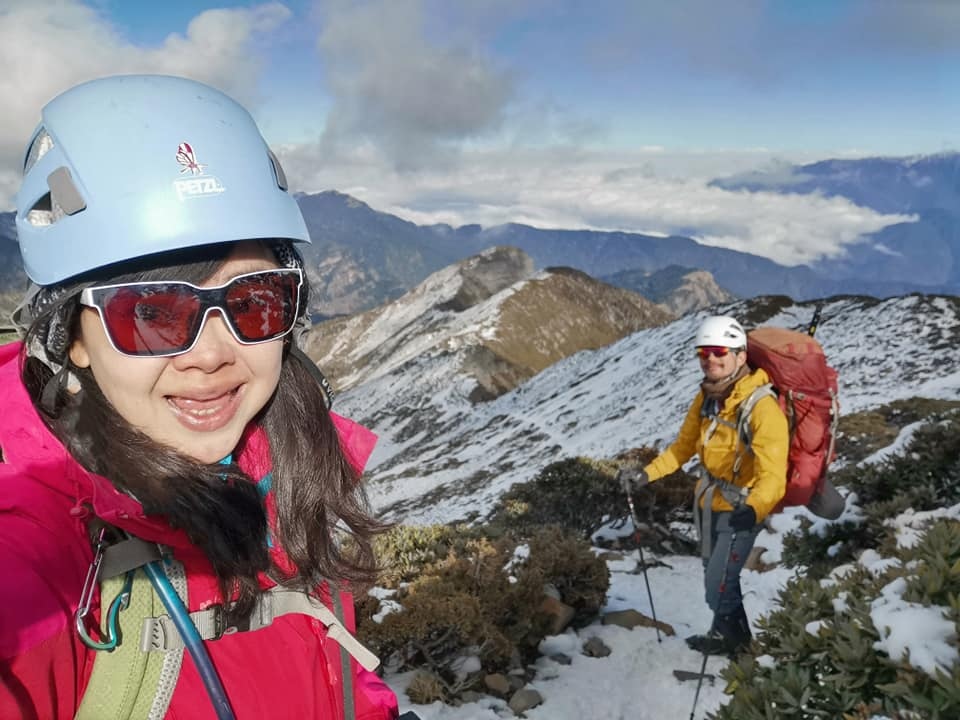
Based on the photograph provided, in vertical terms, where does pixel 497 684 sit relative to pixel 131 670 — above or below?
below

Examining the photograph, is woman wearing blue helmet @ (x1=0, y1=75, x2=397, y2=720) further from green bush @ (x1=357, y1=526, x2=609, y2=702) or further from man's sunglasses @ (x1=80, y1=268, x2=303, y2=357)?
green bush @ (x1=357, y1=526, x2=609, y2=702)

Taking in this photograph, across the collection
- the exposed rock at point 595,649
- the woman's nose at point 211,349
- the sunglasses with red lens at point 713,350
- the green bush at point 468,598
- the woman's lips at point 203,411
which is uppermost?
the woman's nose at point 211,349

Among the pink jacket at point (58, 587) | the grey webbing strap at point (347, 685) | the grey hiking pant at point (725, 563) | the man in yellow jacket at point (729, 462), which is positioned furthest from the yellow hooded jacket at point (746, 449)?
the pink jacket at point (58, 587)

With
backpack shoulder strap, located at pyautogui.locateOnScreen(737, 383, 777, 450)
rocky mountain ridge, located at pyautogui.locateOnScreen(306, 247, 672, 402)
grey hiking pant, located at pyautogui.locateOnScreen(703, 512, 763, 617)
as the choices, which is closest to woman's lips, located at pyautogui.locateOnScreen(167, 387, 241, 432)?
backpack shoulder strap, located at pyautogui.locateOnScreen(737, 383, 777, 450)

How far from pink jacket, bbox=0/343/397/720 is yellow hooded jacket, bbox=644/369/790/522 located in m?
5.11

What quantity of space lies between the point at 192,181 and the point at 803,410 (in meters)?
6.36

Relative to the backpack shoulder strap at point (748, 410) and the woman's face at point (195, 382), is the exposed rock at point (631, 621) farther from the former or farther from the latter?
the woman's face at point (195, 382)

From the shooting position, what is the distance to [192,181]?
1.78 metres

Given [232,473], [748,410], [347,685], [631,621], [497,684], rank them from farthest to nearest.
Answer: [631,621] < [748,410] < [497,684] < [347,685] < [232,473]

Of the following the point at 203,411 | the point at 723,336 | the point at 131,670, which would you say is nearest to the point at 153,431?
the point at 203,411

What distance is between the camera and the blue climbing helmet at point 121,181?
1682 millimetres

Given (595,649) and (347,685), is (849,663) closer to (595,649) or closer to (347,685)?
(347,685)

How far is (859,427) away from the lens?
583 inches

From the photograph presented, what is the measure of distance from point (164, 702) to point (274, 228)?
4.55ft
